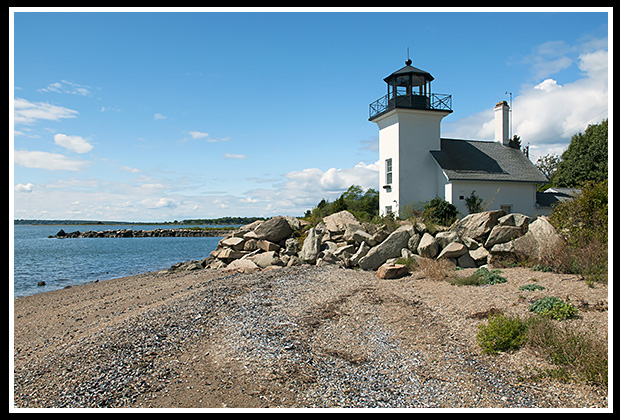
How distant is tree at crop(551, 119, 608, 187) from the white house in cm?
1196

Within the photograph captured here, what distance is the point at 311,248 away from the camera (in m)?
17.2

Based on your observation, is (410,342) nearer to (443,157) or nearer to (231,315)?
(231,315)

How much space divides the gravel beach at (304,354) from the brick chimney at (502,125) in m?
16.1

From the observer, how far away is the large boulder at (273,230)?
19984mm

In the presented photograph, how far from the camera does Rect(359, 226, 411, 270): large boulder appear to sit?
49.1 ft

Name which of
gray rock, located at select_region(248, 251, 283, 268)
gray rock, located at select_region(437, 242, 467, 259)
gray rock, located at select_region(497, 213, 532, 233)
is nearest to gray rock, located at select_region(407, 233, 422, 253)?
gray rock, located at select_region(437, 242, 467, 259)

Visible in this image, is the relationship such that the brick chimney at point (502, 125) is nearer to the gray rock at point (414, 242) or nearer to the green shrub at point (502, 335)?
the gray rock at point (414, 242)

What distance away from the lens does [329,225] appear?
18766 millimetres

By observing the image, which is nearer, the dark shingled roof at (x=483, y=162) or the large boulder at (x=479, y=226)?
the large boulder at (x=479, y=226)

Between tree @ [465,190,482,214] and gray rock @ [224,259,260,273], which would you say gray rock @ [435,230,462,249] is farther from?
gray rock @ [224,259,260,273]

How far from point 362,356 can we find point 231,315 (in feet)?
11.0

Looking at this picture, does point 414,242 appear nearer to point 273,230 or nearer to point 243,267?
point 243,267

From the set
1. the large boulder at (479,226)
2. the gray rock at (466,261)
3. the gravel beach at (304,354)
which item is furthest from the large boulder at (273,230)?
the gray rock at (466,261)

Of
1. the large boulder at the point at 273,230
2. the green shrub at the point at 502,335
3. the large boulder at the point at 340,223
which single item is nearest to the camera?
the green shrub at the point at 502,335
